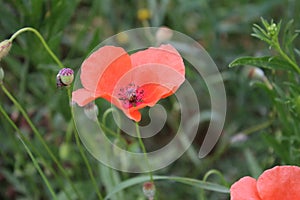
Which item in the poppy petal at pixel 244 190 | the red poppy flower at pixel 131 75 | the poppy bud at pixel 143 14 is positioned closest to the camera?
the poppy petal at pixel 244 190

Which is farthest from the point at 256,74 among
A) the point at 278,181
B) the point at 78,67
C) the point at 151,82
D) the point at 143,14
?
the point at 143,14

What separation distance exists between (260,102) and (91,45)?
0.57m

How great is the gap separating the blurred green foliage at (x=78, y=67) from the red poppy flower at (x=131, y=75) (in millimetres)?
246

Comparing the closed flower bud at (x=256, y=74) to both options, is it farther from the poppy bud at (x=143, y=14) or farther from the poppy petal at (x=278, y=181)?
the poppy bud at (x=143, y=14)

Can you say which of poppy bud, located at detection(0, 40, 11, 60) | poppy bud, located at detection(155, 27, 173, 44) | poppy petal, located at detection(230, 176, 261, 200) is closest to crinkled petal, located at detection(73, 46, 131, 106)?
poppy bud, located at detection(0, 40, 11, 60)

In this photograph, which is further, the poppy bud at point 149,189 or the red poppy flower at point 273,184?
the poppy bud at point 149,189

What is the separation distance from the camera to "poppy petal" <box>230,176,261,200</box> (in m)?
0.94

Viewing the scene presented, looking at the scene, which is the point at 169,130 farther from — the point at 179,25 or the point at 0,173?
the point at 0,173

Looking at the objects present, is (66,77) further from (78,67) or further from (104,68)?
(78,67)

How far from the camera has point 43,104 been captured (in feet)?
5.92

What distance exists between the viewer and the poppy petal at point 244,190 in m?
0.94

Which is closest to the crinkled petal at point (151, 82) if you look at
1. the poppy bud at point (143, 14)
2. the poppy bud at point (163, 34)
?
the poppy bud at point (163, 34)

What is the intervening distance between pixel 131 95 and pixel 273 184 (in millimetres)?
311

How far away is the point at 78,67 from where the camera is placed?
5.45 feet
